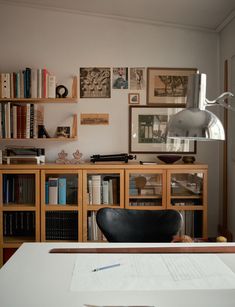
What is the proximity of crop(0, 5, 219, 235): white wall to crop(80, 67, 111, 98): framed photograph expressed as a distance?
6 cm

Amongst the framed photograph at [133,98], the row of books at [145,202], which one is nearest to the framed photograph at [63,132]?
the framed photograph at [133,98]

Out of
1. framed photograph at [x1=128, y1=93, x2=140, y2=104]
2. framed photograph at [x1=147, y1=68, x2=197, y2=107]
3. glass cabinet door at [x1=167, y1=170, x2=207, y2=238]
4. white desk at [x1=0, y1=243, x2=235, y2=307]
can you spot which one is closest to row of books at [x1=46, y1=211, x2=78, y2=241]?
glass cabinet door at [x1=167, y1=170, x2=207, y2=238]

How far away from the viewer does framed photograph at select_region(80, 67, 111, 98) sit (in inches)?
129

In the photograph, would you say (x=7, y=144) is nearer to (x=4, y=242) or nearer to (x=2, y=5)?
(x=4, y=242)

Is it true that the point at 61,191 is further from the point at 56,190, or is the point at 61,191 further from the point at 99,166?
the point at 99,166

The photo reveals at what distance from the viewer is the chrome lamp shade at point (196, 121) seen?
1174 millimetres

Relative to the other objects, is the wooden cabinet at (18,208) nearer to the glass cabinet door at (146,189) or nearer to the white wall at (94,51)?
the white wall at (94,51)

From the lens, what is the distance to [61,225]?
119 inches

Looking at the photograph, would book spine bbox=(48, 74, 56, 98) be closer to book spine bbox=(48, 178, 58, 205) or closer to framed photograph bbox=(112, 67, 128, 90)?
framed photograph bbox=(112, 67, 128, 90)

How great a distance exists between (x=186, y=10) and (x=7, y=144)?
2.14m

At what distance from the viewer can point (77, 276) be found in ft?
4.22

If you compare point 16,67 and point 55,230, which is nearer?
point 55,230

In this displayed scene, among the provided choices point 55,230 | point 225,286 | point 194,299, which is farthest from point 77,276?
point 55,230

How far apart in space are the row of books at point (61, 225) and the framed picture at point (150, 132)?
0.91 meters
